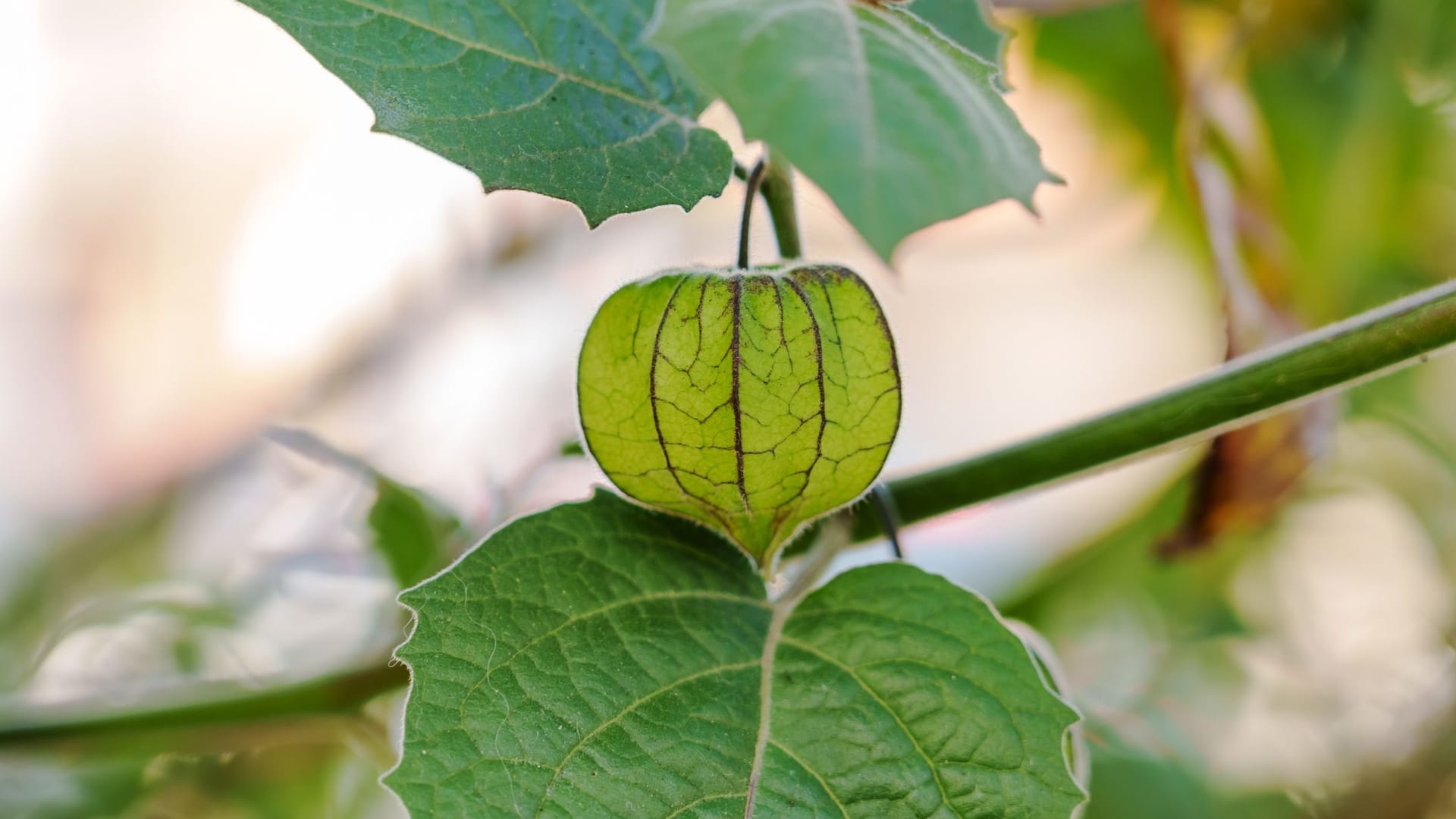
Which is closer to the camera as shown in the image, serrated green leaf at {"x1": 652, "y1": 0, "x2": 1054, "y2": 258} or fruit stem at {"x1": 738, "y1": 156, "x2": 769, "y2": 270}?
serrated green leaf at {"x1": 652, "y1": 0, "x2": 1054, "y2": 258}

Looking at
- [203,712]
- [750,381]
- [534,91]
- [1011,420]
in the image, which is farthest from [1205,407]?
[1011,420]

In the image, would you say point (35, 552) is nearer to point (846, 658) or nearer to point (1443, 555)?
point (846, 658)

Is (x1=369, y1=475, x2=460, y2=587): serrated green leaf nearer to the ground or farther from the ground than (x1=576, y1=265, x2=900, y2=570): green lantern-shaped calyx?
nearer to the ground

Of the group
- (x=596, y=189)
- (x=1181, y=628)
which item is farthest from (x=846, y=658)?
(x=1181, y=628)

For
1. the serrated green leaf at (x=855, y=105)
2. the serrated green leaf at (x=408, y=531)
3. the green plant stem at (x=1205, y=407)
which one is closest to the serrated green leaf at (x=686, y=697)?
the green plant stem at (x=1205, y=407)

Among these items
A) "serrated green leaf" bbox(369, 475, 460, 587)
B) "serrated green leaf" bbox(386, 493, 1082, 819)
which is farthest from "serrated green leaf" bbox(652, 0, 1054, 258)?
"serrated green leaf" bbox(369, 475, 460, 587)

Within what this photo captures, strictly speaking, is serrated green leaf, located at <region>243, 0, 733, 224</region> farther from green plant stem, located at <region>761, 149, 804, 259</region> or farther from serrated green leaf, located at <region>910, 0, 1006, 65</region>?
serrated green leaf, located at <region>910, 0, 1006, 65</region>
